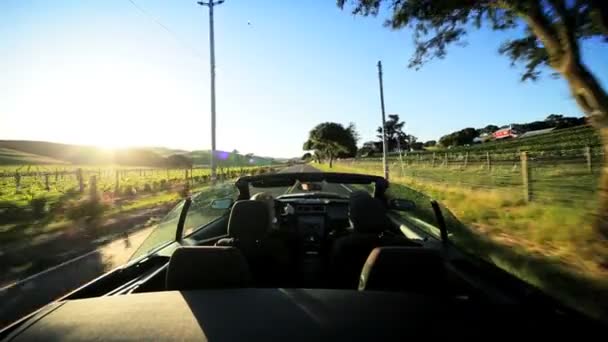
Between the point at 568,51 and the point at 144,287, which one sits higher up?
the point at 568,51

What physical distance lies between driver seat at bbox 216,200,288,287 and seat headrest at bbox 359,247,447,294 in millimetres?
1394

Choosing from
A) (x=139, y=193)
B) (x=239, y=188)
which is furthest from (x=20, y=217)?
(x=239, y=188)

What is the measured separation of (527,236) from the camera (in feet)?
30.8

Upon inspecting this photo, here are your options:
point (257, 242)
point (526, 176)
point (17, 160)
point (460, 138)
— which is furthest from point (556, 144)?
point (17, 160)

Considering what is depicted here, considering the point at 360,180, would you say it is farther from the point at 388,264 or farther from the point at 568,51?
the point at 568,51

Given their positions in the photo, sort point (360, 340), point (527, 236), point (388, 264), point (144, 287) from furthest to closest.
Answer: point (527, 236)
point (144, 287)
point (388, 264)
point (360, 340)

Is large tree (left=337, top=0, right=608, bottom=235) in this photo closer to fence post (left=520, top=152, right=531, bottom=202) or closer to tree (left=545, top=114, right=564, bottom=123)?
fence post (left=520, top=152, right=531, bottom=202)

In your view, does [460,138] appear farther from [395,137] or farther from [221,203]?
[221,203]

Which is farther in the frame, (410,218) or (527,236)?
(527,236)

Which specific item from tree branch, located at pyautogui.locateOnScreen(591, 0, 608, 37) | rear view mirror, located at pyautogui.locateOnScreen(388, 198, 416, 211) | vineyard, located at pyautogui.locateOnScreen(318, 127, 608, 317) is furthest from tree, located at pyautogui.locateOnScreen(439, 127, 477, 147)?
rear view mirror, located at pyautogui.locateOnScreen(388, 198, 416, 211)

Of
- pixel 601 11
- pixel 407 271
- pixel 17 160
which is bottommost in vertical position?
pixel 407 271

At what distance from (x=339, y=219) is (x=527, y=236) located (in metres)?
6.37

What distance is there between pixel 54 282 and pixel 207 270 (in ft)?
19.0

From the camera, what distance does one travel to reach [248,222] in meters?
3.23
